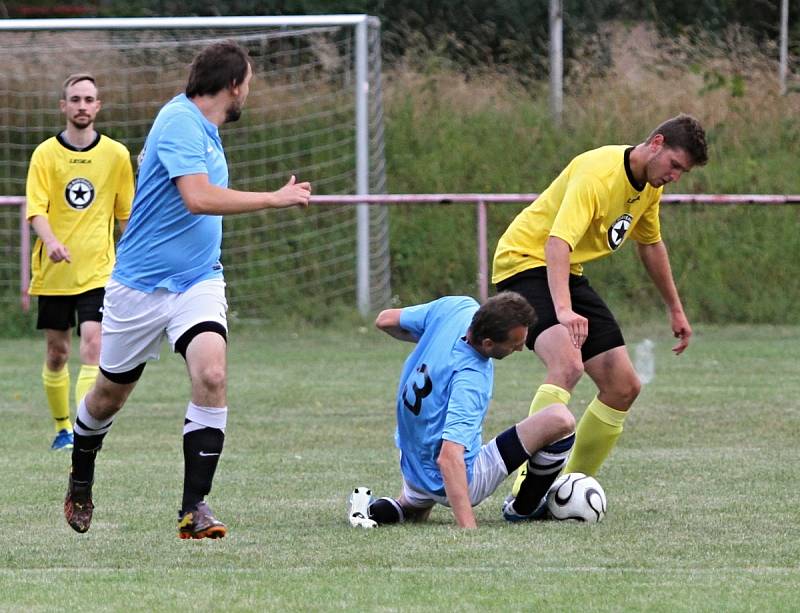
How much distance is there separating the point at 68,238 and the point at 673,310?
12.5 ft

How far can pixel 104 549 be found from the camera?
568 centimetres

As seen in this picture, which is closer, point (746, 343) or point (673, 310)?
point (673, 310)

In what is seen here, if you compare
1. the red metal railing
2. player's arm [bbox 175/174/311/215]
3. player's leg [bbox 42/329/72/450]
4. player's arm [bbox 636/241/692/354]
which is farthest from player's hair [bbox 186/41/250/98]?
the red metal railing

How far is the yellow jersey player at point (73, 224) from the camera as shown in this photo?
367 inches

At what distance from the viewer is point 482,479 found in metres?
6.23

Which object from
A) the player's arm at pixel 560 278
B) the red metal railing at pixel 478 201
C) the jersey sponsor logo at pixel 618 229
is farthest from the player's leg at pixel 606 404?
the red metal railing at pixel 478 201

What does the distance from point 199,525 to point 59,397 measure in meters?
3.83

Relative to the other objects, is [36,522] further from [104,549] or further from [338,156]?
[338,156]

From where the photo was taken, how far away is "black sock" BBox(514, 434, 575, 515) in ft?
20.8

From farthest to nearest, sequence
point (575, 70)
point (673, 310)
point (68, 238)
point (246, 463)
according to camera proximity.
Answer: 1. point (575, 70)
2. point (68, 238)
3. point (246, 463)
4. point (673, 310)

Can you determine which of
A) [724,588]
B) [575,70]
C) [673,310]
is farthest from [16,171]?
[724,588]

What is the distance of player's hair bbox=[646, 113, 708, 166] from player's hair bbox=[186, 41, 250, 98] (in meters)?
1.79

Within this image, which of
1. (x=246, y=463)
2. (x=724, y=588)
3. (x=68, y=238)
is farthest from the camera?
(x=68, y=238)

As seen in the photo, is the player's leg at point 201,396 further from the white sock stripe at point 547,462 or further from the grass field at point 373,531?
the white sock stripe at point 547,462
